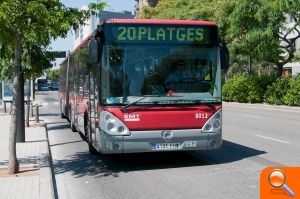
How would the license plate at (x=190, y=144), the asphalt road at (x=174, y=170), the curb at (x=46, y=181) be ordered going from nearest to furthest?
the curb at (x=46, y=181), the asphalt road at (x=174, y=170), the license plate at (x=190, y=144)

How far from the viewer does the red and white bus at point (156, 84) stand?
9.48 m

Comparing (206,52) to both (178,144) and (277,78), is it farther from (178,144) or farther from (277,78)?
(277,78)

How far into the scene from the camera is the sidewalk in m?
7.29

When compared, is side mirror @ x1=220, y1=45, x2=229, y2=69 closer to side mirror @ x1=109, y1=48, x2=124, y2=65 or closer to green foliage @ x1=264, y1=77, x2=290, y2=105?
side mirror @ x1=109, y1=48, x2=124, y2=65

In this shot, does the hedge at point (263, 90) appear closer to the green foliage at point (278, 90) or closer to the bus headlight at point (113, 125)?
the green foliage at point (278, 90)

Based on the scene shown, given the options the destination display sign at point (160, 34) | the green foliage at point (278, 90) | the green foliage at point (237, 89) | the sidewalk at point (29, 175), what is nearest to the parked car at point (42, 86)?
the green foliage at point (237, 89)

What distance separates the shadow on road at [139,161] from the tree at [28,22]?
61.9 inches

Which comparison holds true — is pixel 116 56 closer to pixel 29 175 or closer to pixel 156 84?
pixel 156 84

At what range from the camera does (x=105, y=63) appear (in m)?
9.51

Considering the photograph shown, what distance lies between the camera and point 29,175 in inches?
344

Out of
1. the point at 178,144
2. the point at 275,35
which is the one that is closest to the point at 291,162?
the point at 178,144

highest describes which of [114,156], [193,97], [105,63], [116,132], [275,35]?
[275,35]

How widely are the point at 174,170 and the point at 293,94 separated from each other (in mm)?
22937

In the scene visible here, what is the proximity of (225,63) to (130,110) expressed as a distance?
2056mm
